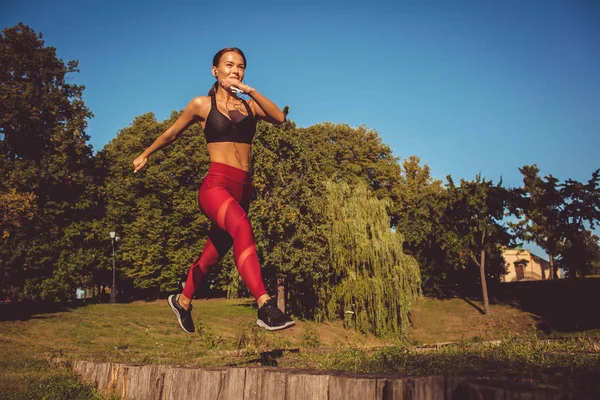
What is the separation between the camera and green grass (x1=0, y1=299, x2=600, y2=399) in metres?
4.43

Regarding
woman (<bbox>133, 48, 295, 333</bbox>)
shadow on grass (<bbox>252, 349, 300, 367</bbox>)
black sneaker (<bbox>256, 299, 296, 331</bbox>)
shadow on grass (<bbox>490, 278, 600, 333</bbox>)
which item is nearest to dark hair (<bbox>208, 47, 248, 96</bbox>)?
woman (<bbox>133, 48, 295, 333</bbox>)

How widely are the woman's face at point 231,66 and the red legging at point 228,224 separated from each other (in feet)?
2.76

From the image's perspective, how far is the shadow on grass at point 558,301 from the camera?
92.6 feet

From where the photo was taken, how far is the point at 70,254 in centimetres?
2411

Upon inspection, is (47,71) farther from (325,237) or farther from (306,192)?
(325,237)

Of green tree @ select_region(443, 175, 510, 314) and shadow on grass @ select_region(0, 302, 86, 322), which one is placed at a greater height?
green tree @ select_region(443, 175, 510, 314)

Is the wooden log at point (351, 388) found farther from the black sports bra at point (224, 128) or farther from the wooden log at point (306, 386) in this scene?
the black sports bra at point (224, 128)

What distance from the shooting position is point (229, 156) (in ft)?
13.4

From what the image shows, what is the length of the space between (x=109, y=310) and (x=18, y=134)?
9.87 m

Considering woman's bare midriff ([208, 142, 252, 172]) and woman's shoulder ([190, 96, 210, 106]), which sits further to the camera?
woman's shoulder ([190, 96, 210, 106])

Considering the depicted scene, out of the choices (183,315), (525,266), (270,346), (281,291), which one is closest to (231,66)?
(183,315)

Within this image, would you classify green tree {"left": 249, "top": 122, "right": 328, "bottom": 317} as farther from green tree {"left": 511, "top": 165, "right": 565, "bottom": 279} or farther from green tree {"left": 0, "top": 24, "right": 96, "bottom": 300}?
green tree {"left": 511, "top": 165, "right": 565, "bottom": 279}

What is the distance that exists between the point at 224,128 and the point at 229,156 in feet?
0.85

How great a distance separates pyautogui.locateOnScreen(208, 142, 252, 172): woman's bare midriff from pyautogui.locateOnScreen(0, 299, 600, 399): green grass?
2.55 metres
